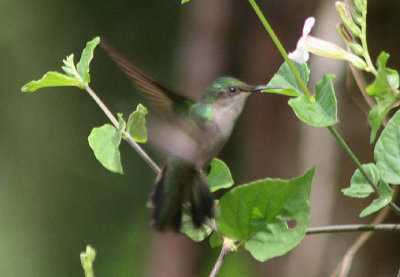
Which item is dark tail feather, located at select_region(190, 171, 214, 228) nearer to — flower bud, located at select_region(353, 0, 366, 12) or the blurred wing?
the blurred wing

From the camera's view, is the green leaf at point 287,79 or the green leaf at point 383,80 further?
the green leaf at point 287,79

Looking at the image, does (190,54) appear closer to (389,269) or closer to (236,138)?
(236,138)

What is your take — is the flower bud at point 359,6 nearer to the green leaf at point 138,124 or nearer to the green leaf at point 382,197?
the green leaf at point 382,197

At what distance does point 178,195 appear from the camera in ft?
3.69

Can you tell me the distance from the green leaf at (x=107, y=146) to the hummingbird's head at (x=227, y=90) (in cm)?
23

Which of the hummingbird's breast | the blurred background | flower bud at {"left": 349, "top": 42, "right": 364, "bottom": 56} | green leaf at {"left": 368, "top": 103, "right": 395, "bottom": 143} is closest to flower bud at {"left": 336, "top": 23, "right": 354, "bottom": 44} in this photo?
flower bud at {"left": 349, "top": 42, "right": 364, "bottom": 56}

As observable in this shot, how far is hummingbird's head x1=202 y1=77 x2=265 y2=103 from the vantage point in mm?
1156

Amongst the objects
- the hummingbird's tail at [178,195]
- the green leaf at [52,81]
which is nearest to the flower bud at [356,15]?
the hummingbird's tail at [178,195]

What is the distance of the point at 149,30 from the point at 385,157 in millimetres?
4619

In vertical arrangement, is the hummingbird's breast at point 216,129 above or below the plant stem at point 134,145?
below

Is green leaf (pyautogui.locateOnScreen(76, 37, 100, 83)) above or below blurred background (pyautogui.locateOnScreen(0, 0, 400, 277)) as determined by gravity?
above

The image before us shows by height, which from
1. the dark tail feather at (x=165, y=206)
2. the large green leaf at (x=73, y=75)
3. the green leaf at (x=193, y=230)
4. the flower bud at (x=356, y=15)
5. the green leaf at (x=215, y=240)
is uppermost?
the flower bud at (x=356, y=15)

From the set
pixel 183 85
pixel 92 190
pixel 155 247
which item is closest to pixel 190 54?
pixel 183 85

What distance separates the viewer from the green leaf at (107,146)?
3.19 ft
